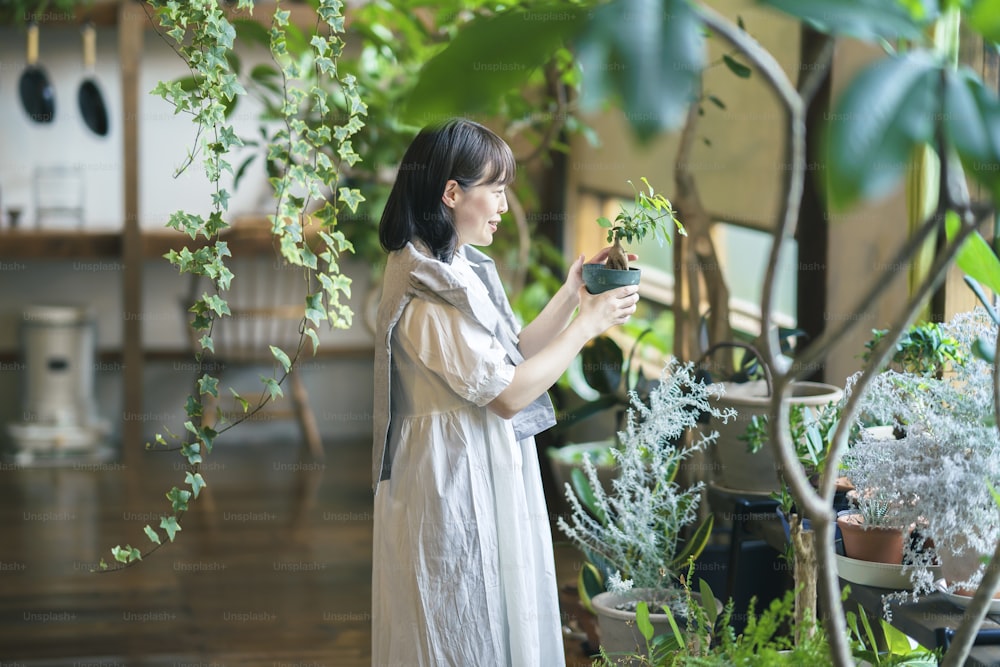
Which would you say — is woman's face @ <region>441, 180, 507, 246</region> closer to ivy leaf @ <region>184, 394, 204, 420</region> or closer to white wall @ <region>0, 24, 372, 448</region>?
ivy leaf @ <region>184, 394, 204, 420</region>

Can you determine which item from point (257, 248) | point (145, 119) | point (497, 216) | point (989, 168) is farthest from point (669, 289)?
point (989, 168)

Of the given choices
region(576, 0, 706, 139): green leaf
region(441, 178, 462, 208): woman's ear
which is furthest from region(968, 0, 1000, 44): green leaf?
region(441, 178, 462, 208): woman's ear

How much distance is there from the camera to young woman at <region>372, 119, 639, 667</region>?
5.66ft

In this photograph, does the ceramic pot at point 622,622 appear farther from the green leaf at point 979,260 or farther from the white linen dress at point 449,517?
the green leaf at point 979,260

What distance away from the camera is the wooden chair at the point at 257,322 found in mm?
5039

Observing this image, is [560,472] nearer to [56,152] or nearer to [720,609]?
[720,609]

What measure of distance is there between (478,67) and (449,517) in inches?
48.2

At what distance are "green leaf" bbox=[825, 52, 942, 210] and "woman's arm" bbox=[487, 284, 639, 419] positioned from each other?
1078 mm

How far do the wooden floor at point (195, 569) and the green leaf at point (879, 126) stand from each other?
7.18 ft

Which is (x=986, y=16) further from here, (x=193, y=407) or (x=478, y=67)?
(x=193, y=407)

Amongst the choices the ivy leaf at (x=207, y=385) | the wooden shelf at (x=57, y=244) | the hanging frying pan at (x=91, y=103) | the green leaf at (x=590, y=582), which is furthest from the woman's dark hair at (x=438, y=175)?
the hanging frying pan at (x=91, y=103)

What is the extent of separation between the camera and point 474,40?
616mm

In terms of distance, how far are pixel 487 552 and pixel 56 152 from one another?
458cm

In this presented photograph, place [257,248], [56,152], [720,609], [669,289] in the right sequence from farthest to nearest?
[56,152] < [257,248] < [669,289] < [720,609]
